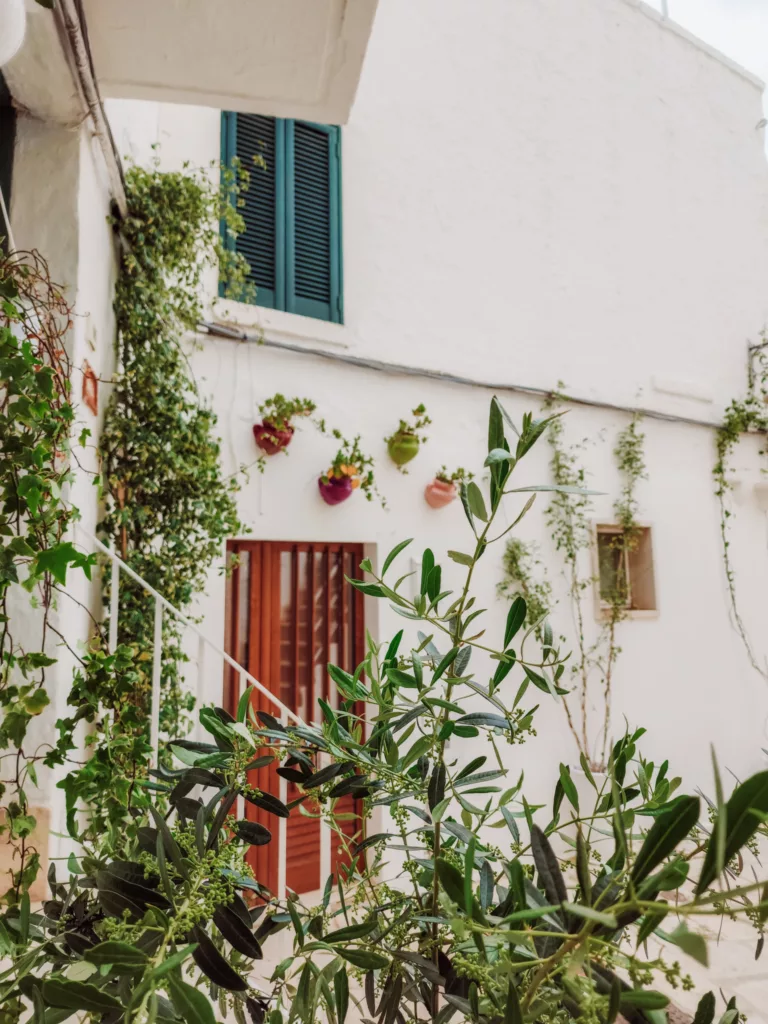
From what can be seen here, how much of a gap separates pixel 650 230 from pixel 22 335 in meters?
4.94

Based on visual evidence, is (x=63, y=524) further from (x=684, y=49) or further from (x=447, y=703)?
(x=684, y=49)

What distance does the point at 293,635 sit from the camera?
11.1 feet

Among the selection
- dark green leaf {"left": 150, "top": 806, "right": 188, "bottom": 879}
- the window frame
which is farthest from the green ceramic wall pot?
dark green leaf {"left": 150, "top": 806, "right": 188, "bottom": 879}

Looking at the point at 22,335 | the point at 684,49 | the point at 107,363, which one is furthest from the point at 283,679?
the point at 684,49

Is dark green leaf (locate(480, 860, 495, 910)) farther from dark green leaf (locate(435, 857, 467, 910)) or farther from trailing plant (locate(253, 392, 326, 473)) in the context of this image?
trailing plant (locate(253, 392, 326, 473))

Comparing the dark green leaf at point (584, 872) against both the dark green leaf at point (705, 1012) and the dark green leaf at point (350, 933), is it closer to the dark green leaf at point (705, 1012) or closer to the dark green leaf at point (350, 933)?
the dark green leaf at point (705, 1012)

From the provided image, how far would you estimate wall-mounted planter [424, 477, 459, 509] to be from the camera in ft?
11.8

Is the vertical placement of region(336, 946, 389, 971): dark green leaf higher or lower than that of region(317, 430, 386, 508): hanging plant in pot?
lower

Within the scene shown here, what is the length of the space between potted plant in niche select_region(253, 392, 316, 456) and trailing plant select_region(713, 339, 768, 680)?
140 inches

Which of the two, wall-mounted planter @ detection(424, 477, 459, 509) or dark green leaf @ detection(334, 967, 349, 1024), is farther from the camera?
wall-mounted planter @ detection(424, 477, 459, 509)

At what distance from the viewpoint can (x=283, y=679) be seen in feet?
10.9

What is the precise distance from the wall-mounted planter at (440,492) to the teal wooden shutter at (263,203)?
132cm

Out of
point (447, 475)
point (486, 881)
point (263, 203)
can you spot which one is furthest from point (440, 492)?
point (486, 881)

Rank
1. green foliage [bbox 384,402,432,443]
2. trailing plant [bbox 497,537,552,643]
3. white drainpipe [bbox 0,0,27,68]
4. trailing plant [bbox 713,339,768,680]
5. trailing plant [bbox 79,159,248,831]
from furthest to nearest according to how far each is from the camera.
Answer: trailing plant [bbox 713,339,768,680]
trailing plant [bbox 497,537,552,643]
green foliage [bbox 384,402,432,443]
trailing plant [bbox 79,159,248,831]
white drainpipe [bbox 0,0,27,68]
